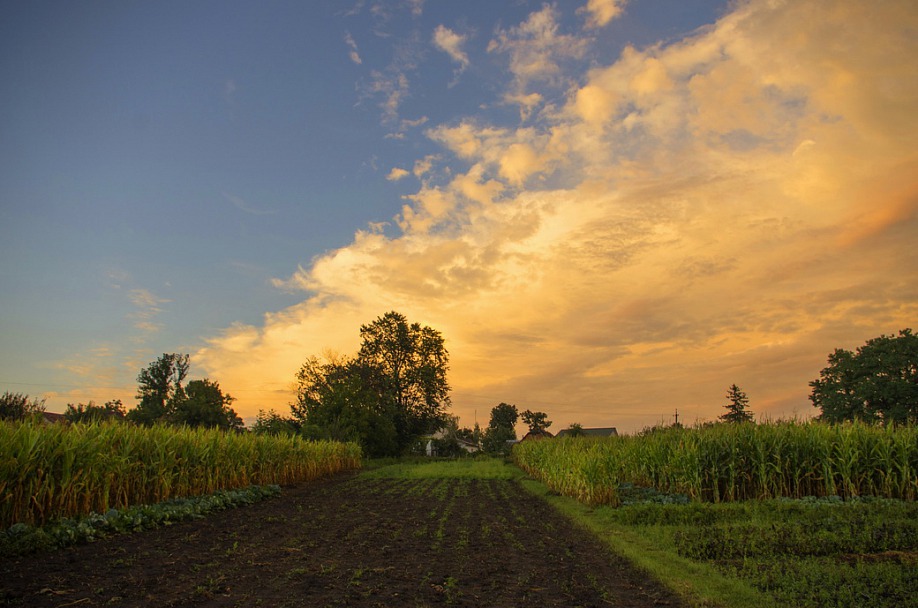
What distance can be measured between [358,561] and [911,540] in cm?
1041

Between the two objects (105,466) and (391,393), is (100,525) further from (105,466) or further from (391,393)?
(391,393)

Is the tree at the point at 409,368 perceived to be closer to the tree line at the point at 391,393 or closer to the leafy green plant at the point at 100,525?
the tree line at the point at 391,393

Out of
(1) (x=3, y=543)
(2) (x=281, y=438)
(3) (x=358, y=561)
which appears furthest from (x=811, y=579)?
(2) (x=281, y=438)

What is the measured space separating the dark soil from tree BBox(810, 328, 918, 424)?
150 ft

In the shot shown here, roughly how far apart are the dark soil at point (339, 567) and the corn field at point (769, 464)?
404 cm

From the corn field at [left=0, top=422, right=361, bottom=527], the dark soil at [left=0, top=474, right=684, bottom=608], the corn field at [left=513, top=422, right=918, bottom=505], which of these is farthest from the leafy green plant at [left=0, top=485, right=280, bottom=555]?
the corn field at [left=513, top=422, right=918, bottom=505]

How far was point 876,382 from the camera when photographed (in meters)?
49.8

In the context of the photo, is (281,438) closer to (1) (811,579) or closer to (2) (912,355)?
(1) (811,579)

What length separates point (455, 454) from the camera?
8244cm

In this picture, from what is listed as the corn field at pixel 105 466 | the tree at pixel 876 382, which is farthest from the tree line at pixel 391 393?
the corn field at pixel 105 466

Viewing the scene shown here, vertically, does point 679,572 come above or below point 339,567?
below

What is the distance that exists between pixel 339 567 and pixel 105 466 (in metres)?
7.67

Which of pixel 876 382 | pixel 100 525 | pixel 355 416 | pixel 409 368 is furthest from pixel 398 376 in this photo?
pixel 100 525

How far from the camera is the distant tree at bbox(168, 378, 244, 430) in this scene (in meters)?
60.7
